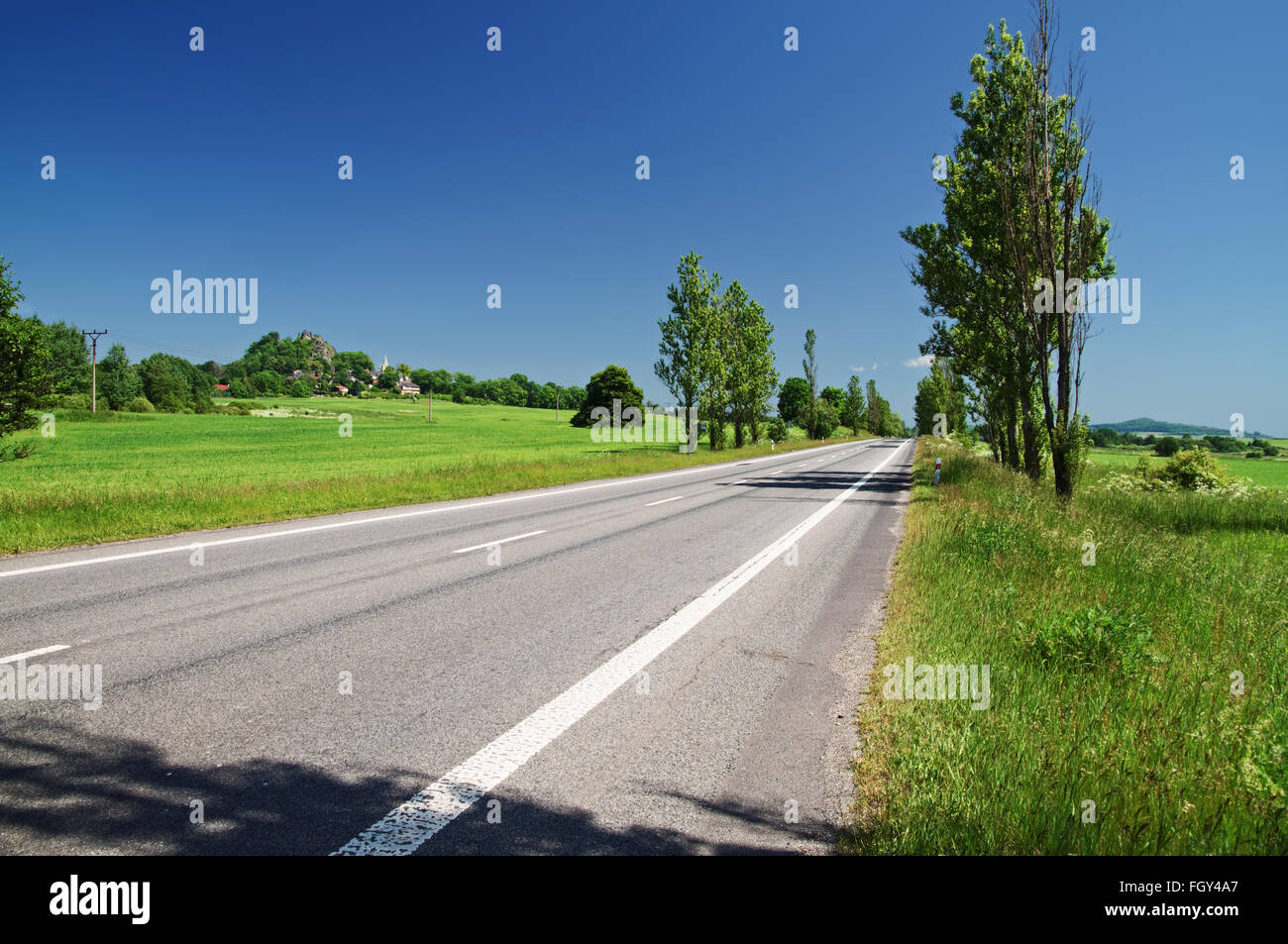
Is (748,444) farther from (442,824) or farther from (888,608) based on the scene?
(442,824)

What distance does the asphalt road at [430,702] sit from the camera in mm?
2773

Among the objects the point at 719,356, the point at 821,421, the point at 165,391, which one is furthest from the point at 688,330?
the point at 165,391

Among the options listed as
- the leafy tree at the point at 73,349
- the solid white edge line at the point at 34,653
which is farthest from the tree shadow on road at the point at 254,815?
the leafy tree at the point at 73,349

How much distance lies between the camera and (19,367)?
1566 centimetres

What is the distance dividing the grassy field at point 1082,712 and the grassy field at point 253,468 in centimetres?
1144

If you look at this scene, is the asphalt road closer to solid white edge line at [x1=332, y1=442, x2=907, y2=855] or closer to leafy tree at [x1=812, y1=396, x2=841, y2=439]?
solid white edge line at [x1=332, y1=442, x2=907, y2=855]

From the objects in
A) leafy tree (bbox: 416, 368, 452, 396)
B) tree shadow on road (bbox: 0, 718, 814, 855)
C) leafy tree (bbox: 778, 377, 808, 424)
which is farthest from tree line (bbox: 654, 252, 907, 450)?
leafy tree (bbox: 416, 368, 452, 396)

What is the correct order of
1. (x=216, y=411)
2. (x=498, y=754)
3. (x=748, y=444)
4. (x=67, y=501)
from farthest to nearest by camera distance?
(x=216, y=411), (x=748, y=444), (x=67, y=501), (x=498, y=754)

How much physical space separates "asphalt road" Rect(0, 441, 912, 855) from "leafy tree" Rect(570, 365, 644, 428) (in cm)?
8940

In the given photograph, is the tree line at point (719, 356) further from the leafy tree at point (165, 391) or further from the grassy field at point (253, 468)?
the leafy tree at point (165, 391)
